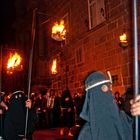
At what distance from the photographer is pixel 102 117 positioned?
10.4 ft

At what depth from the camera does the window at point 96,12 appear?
1366 cm

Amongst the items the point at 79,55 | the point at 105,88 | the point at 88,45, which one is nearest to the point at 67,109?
the point at 79,55

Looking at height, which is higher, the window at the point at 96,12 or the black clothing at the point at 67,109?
the window at the point at 96,12

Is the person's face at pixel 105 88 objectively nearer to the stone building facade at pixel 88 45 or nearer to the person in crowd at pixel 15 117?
the person in crowd at pixel 15 117

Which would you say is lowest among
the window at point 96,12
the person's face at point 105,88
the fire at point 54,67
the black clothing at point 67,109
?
the black clothing at point 67,109

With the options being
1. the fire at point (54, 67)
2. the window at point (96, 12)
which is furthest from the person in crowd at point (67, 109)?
the fire at point (54, 67)

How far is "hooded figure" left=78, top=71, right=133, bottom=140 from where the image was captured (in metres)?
3.12

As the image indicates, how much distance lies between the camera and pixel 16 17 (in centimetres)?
2866

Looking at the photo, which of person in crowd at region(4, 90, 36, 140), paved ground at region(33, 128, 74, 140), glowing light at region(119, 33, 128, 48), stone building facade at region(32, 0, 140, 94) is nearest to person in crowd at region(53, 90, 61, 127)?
stone building facade at region(32, 0, 140, 94)

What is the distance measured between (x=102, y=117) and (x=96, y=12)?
11382 mm

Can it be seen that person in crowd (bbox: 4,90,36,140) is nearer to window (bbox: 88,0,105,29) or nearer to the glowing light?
the glowing light

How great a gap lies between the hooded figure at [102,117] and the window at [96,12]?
1051 centimetres

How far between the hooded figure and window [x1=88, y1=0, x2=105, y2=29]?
10512 mm

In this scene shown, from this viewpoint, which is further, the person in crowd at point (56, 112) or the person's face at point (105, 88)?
the person in crowd at point (56, 112)
